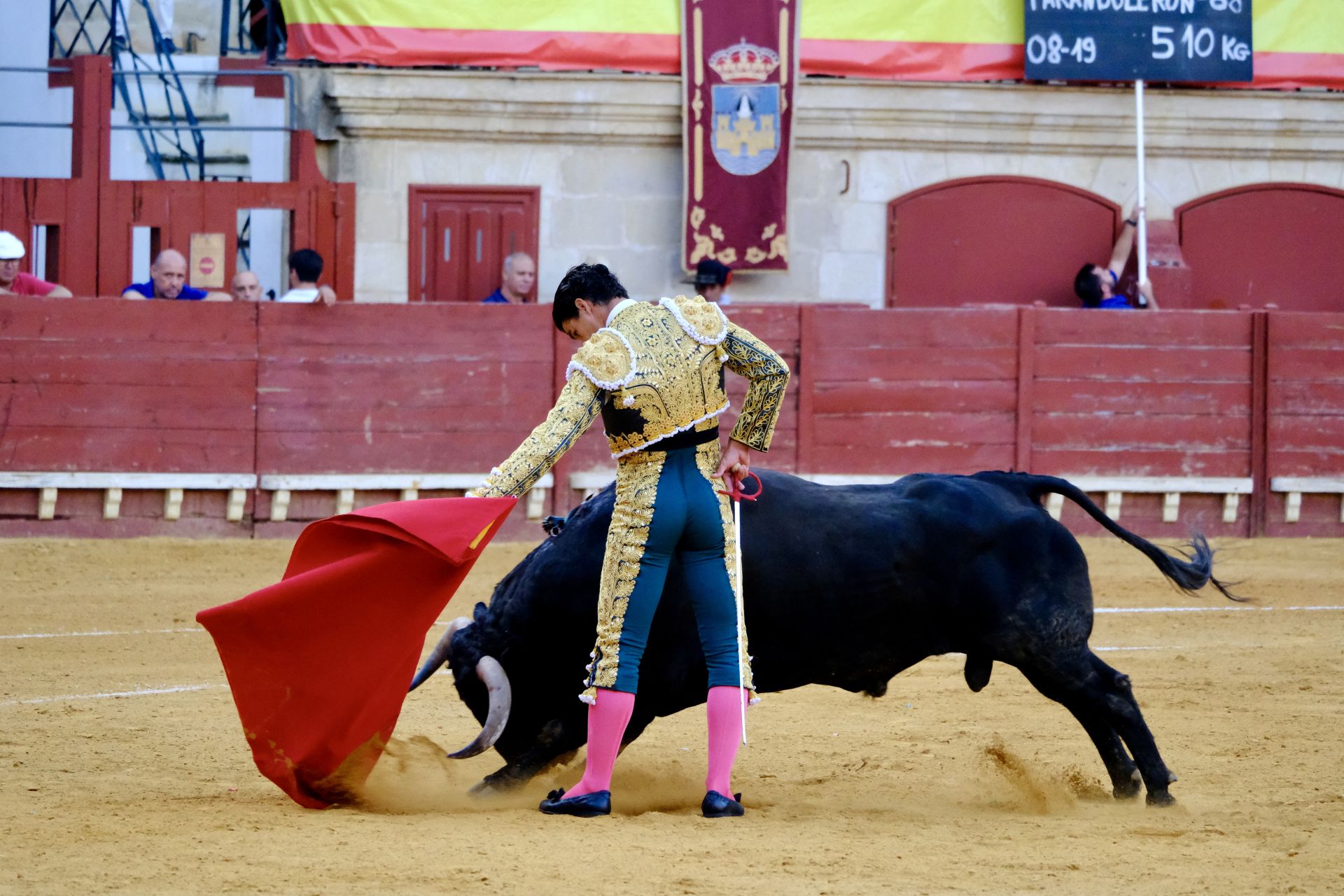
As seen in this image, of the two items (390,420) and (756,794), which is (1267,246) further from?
(756,794)

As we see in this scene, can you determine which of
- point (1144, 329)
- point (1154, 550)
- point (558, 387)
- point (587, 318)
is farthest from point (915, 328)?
point (587, 318)

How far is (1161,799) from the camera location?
3875 mm

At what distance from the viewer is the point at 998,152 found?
35.0 ft

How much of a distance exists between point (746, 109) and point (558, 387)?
2326 millimetres

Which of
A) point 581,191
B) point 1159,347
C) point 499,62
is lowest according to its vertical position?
point 1159,347

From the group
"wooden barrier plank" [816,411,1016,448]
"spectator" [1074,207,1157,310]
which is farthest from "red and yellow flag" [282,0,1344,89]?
"wooden barrier plank" [816,411,1016,448]

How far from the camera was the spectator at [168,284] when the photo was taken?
851cm

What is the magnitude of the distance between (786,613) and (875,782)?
57 centimetres

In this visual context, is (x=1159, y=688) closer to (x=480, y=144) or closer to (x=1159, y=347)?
(x=1159, y=347)

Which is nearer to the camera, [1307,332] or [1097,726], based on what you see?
[1097,726]

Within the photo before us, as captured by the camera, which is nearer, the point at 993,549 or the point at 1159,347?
the point at 993,549

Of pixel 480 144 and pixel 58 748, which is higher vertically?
pixel 480 144

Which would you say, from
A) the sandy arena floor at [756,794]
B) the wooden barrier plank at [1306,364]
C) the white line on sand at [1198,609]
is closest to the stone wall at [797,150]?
the wooden barrier plank at [1306,364]

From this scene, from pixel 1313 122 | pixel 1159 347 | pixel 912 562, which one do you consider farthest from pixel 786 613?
pixel 1313 122
